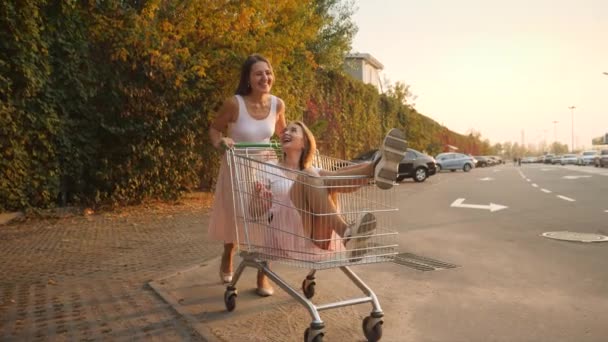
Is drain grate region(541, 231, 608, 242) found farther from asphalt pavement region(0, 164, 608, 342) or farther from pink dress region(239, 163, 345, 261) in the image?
pink dress region(239, 163, 345, 261)

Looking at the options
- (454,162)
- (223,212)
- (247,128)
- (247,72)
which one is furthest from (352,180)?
(454,162)

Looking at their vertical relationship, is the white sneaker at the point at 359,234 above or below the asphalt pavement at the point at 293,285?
above

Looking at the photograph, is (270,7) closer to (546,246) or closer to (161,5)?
(161,5)

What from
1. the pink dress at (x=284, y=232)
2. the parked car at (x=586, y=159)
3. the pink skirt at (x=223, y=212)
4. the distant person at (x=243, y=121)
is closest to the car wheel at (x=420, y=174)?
the distant person at (x=243, y=121)

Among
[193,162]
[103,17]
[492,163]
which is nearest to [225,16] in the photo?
[103,17]

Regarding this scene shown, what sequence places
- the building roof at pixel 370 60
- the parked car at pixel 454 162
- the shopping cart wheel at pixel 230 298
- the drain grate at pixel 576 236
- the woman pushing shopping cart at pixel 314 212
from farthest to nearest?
the building roof at pixel 370 60 < the parked car at pixel 454 162 < the drain grate at pixel 576 236 < the shopping cart wheel at pixel 230 298 < the woman pushing shopping cart at pixel 314 212

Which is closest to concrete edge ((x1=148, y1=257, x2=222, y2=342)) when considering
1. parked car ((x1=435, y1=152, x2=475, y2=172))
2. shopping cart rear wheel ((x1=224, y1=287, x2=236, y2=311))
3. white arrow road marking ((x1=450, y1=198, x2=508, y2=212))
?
shopping cart rear wheel ((x1=224, y1=287, x2=236, y2=311))

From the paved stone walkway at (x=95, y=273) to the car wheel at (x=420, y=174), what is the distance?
1484 cm

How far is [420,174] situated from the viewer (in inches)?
917

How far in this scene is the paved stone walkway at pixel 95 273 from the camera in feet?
12.0

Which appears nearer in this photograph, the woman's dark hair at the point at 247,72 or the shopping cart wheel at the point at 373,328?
the shopping cart wheel at the point at 373,328

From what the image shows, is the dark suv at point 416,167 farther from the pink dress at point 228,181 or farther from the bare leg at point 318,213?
the bare leg at point 318,213

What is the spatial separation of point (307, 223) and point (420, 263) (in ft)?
9.48

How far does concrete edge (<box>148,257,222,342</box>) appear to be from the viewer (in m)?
3.52
